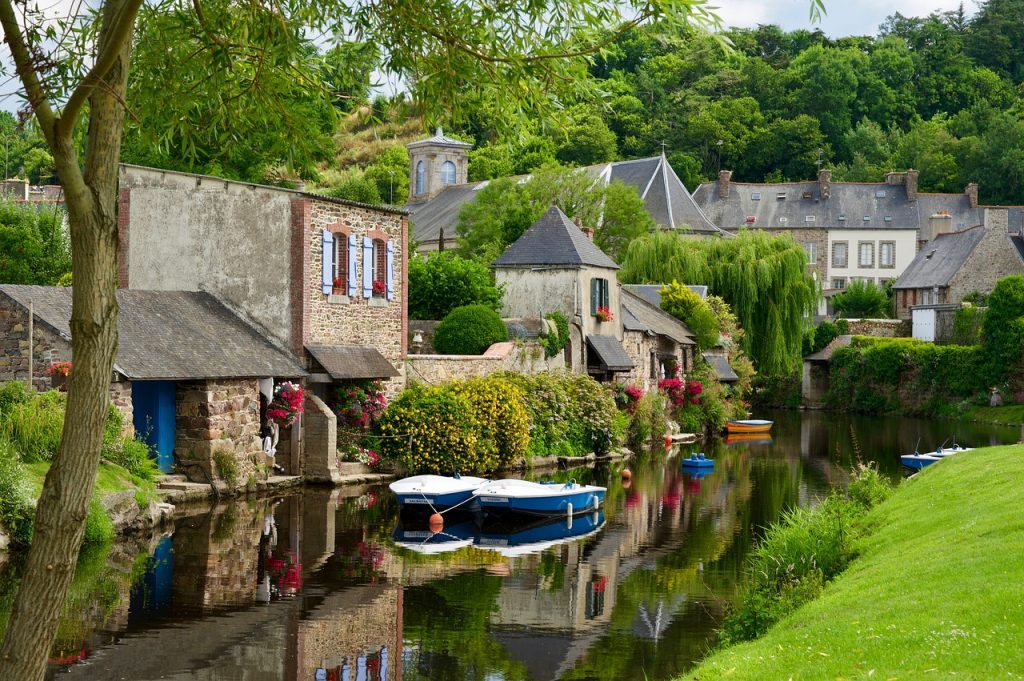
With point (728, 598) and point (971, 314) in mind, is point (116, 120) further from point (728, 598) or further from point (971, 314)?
point (971, 314)

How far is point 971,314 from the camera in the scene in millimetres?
58438

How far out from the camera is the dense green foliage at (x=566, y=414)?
32.7 m

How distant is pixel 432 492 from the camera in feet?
73.4

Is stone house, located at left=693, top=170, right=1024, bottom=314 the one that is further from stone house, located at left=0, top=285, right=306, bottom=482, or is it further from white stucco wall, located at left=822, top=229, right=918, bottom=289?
stone house, located at left=0, top=285, right=306, bottom=482

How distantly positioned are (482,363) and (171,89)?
24587 millimetres

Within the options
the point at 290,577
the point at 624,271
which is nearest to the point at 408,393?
the point at 290,577

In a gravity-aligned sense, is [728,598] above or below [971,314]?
below

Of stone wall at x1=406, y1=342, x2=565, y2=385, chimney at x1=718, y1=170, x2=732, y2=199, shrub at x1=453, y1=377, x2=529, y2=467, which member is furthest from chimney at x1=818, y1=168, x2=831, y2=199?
shrub at x1=453, y1=377, x2=529, y2=467

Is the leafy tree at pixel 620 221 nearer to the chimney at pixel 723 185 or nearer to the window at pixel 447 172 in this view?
the chimney at pixel 723 185

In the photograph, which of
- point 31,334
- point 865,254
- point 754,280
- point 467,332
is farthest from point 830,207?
point 31,334

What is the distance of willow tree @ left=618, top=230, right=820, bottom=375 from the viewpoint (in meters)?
50.9

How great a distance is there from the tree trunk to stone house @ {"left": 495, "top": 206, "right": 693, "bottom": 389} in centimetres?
3152

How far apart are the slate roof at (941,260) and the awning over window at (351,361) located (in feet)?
151

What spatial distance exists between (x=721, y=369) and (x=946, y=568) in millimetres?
36310
